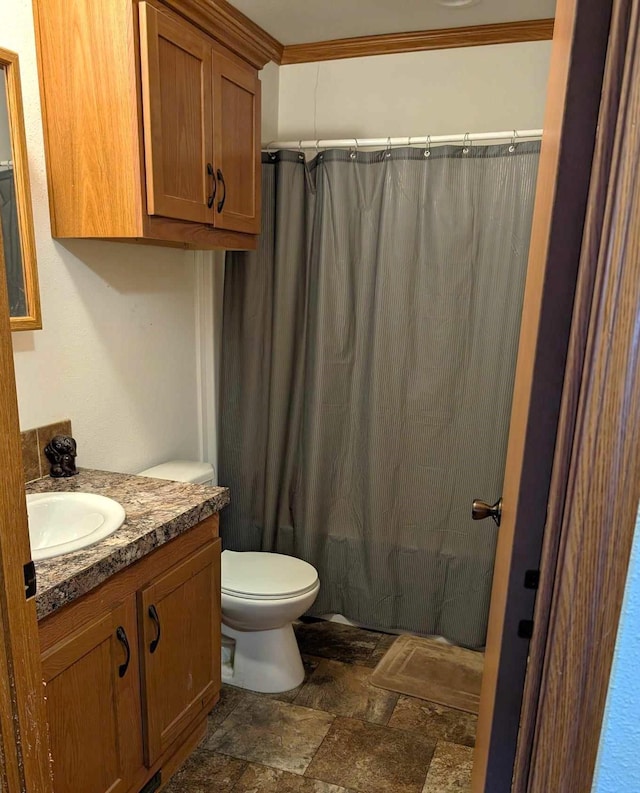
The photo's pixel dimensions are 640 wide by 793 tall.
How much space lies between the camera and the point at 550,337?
71 centimetres

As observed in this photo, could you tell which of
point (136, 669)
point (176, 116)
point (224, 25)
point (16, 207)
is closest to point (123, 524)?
point (136, 669)

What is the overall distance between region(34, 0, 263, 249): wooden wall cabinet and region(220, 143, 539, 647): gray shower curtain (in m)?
0.66

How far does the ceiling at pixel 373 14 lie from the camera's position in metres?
2.10

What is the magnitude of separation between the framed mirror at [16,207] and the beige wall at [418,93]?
132cm

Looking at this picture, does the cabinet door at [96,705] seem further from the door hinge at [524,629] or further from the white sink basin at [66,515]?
the door hinge at [524,629]

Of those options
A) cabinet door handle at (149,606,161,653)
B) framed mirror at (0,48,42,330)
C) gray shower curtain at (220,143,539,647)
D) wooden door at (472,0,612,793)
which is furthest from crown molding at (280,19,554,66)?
cabinet door handle at (149,606,161,653)

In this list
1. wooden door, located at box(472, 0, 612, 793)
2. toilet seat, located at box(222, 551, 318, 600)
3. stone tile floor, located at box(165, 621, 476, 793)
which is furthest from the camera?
toilet seat, located at box(222, 551, 318, 600)

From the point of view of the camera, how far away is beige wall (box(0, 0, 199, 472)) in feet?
5.53

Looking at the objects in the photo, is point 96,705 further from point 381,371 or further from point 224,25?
point 224,25

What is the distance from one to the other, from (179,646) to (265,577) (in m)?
0.50

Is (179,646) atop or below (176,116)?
below

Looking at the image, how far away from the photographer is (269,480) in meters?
2.61

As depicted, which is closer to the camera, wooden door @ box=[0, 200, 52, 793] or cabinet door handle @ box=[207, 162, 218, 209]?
wooden door @ box=[0, 200, 52, 793]

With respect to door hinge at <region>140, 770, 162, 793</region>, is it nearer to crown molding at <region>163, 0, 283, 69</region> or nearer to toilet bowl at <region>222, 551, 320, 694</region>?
toilet bowl at <region>222, 551, 320, 694</region>
